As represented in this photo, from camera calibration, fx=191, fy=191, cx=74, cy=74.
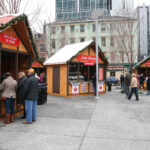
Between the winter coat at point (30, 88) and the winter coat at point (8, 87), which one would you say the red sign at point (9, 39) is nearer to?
the winter coat at point (8, 87)

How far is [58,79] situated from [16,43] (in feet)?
22.5

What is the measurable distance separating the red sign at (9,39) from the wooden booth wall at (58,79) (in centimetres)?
598

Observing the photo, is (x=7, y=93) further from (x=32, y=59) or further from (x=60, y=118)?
(x=32, y=59)

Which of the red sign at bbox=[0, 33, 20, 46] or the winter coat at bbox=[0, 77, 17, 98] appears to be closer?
the winter coat at bbox=[0, 77, 17, 98]

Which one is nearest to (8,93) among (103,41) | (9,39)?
(9,39)

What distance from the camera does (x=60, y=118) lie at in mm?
7246

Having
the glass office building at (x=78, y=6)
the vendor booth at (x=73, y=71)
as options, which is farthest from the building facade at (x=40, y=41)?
the glass office building at (x=78, y=6)

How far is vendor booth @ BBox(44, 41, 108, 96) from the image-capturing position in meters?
13.5

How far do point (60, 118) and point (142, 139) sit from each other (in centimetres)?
319

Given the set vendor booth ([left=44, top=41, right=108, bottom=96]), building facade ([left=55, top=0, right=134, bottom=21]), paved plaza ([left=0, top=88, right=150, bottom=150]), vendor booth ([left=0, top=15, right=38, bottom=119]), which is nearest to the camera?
paved plaza ([left=0, top=88, right=150, bottom=150])

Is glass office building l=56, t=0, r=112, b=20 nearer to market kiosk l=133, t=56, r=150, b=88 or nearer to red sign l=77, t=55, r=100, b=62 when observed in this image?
market kiosk l=133, t=56, r=150, b=88

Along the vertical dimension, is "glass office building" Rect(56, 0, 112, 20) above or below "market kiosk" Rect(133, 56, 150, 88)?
above

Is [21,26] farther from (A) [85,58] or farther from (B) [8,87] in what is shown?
(A) [85,58]

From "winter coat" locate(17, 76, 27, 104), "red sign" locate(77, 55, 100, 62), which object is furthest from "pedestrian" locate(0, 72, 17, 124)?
"red sign" locate(77, 55, 100, 62)
